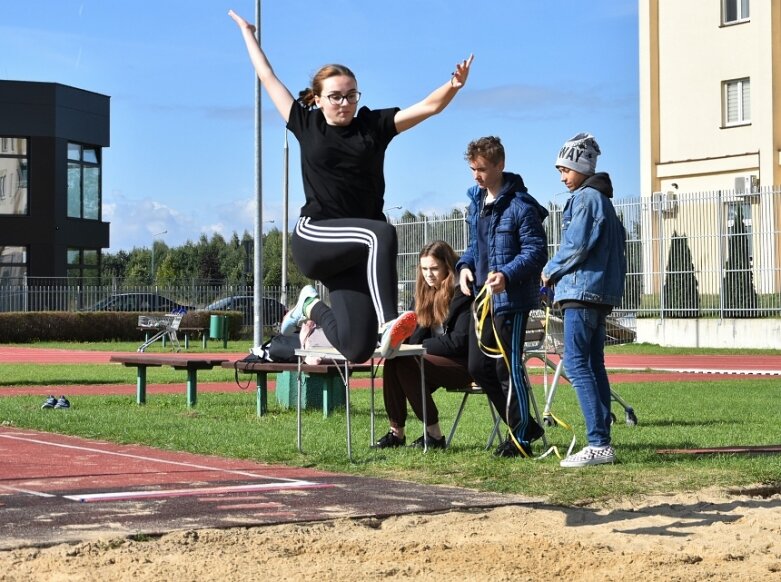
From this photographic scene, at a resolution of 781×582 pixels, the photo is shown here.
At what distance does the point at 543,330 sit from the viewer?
1125cm

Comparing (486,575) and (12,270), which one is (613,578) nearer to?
(486,575)

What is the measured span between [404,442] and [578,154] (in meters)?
2.64

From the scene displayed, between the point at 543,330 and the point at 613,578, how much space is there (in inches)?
237

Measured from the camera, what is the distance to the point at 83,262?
53500 mm

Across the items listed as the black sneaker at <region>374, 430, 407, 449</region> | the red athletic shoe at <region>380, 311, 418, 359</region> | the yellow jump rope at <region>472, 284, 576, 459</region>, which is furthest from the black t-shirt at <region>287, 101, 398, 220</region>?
the black sneaker at <region>374, 430, 407, 449</region>

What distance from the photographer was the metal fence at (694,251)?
97.0ft

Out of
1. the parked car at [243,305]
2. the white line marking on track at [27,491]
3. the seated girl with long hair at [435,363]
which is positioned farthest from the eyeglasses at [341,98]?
the parked car at [243,305]

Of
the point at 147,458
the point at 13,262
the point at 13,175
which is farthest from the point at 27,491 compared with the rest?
the point at 13,175

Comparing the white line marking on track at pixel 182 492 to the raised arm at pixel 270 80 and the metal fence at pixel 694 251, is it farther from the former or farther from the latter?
the metal fence at pixel 694 251

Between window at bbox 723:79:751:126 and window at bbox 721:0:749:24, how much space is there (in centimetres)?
193

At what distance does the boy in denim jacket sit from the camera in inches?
348

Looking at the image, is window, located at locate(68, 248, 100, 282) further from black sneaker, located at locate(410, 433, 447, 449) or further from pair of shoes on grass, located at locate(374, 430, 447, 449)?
black sneaker, located at locate(410, 433, 447, 449)

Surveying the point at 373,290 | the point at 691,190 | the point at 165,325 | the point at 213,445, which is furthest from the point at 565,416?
the point at 691,190

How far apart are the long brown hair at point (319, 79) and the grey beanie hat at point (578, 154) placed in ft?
7.81
